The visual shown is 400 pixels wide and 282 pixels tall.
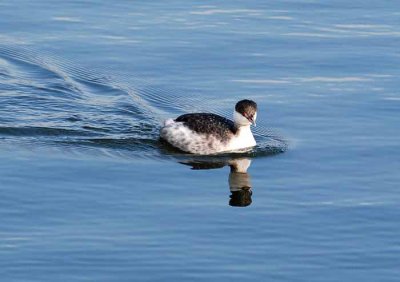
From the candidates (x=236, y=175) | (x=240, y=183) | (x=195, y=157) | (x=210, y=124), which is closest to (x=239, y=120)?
(x=210, y=124)

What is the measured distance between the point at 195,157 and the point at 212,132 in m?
0.53

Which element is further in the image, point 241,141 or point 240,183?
point 241,141

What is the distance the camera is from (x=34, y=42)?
28.2 metres

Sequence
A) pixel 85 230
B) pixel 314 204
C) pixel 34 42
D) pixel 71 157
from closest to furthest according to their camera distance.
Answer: pixel 85 230, pixel 314 204, pixel 71 157, pixel 34 42

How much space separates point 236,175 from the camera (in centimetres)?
2138

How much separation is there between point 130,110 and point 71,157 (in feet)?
10.6

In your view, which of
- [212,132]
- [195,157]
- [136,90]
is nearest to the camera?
[195,157]

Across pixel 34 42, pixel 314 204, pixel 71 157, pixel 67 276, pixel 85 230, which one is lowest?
pixel 67 276

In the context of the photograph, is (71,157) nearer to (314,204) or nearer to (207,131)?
(207,131)

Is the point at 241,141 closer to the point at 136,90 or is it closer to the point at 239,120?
A: the point at 239,120

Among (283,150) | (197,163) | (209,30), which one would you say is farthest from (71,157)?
(209,30)

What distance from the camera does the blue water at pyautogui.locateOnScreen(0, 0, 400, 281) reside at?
17094 millimetres

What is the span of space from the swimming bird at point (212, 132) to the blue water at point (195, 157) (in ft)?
0.93

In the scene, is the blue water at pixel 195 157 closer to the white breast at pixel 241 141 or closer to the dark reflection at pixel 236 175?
the dark reflection at pixel 236 175
